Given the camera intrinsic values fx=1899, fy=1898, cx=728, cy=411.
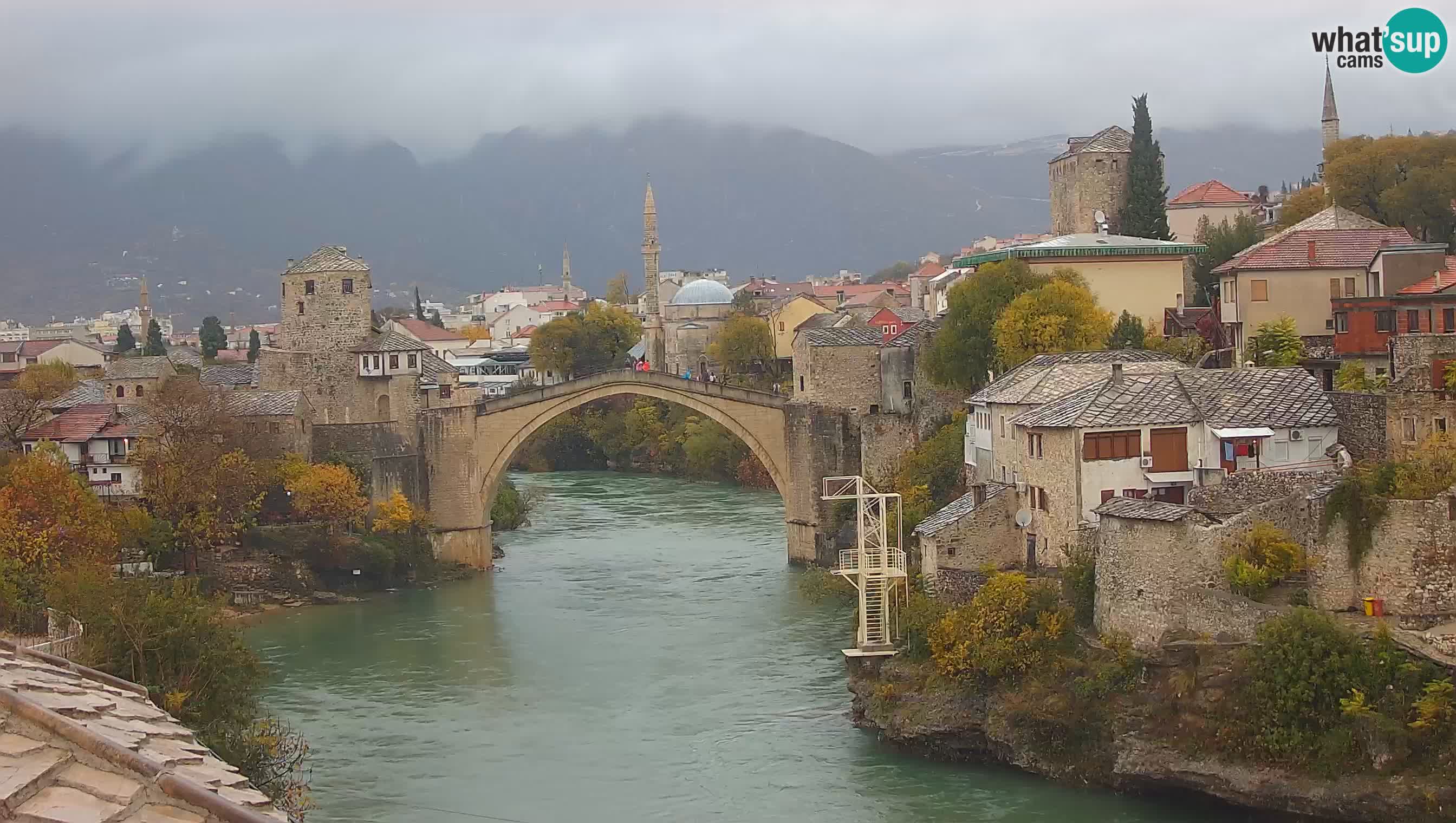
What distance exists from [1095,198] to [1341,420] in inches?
1023

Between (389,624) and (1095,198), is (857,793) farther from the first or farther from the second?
(1095,198)

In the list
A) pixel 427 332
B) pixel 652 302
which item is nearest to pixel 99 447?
pixel 652 302

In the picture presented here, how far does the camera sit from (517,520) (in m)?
55.6

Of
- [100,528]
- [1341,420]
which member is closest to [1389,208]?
[1341,420]

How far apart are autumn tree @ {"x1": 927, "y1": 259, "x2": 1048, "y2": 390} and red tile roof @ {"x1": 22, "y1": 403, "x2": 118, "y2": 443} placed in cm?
2100

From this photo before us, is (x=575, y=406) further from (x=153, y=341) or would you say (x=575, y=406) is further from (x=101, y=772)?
(x=101, y=772)

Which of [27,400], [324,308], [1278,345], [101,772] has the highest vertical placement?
[324,308]

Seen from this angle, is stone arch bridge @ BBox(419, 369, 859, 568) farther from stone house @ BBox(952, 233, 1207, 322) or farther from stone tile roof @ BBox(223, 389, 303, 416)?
stone house @ BBox(952, 233, 1207, 322)

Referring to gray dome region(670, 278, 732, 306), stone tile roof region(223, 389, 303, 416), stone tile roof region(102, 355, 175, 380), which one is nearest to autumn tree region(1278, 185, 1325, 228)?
stone tile roof region(223, 389, 303, 416)

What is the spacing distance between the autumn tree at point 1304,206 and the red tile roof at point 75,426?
30698 millimetres

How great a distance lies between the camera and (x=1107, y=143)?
181 feet

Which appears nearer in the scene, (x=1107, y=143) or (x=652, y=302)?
(x=1107, y=143)

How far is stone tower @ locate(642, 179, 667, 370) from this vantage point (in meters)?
86.8

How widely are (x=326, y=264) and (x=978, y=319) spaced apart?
19.3m
